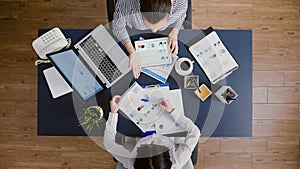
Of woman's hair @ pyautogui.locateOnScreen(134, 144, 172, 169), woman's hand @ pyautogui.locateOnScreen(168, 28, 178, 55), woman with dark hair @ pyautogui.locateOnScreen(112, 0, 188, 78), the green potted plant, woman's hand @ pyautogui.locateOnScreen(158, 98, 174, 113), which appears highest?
woman with dark hair @ pyautogui.locateOnScreen(112, 0, 188, 78)

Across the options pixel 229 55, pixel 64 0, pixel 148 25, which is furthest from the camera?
pixel 64 0

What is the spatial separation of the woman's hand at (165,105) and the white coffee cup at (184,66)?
158mm

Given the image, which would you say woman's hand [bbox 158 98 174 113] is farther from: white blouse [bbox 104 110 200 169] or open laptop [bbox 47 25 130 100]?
open laptop [bbox 47 25 130 100]

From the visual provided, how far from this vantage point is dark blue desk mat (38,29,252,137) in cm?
208

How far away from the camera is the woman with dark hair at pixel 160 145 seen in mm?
1998

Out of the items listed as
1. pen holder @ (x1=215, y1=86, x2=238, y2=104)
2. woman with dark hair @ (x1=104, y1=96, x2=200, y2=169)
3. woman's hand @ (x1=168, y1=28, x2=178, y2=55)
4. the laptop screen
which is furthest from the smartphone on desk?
pen holder @ (x1=215, y1=86, x2=238, y2=104)

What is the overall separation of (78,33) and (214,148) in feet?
4.19

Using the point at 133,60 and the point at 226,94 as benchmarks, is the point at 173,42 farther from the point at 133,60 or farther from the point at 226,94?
the point at 226,94

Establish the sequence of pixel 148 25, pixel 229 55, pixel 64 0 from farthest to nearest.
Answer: pixel 64 0 < pixel 229 55 < pixel 148 25

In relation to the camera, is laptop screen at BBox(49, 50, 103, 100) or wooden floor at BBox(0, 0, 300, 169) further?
wooden floor at BBox(0, 0, 300, 169)

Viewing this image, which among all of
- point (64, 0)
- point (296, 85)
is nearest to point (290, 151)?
point (296, 85)

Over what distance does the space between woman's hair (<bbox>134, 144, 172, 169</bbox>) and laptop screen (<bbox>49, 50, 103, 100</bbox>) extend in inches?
15.0

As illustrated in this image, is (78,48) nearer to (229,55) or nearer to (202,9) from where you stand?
(229,55)

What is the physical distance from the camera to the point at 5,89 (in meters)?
2.77
